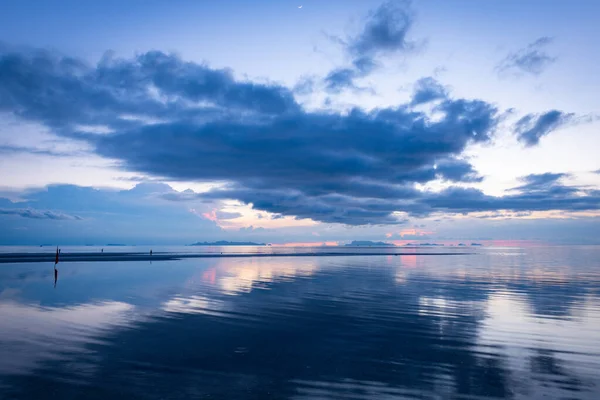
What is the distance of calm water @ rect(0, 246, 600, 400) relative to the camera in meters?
12.2

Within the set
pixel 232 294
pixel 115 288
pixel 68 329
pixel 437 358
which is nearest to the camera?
pixel 437 358

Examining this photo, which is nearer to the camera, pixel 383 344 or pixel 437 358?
pixel 437 358

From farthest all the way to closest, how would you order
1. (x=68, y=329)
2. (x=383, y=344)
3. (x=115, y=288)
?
1. (x=115, y=288)
2. (x=68, y=329)
3. (x=383, y=344)

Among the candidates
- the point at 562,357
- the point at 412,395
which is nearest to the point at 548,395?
the point at 412,395

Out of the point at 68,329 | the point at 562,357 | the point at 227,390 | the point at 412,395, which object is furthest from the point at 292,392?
the point at 68,329

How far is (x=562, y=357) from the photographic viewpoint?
16250mm

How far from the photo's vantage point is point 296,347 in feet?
57.0

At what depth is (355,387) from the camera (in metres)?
12.3

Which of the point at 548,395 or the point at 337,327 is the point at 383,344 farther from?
the point at 548,395

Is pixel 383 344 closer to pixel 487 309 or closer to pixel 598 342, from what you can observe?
pixel 598 342

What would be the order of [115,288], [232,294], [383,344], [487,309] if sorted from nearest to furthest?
[383,344]
[487,309]
[232,294]
[115,288]

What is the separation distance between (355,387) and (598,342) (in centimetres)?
1396

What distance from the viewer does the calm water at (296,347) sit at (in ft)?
40.1

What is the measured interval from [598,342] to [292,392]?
52.2 ft
